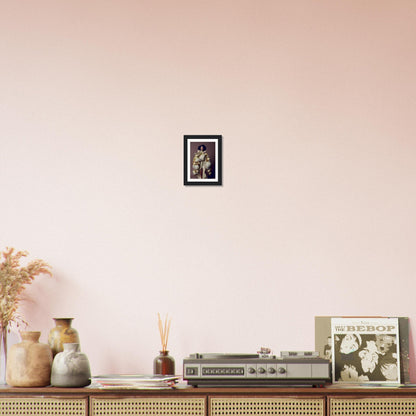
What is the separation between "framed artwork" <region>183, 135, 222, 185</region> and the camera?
3.31 metres

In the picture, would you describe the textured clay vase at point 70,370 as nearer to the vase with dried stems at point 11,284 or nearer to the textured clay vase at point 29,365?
the textured clay vase at point 29,365

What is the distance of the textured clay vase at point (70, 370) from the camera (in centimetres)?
283

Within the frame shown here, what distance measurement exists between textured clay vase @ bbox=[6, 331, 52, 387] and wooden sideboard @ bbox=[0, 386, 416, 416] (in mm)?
55

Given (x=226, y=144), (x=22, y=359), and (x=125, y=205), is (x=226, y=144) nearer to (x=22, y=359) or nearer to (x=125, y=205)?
(x=125, y=205)

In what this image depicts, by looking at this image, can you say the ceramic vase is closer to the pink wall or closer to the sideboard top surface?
the pink wall

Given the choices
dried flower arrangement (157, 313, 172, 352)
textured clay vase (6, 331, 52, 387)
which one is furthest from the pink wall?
textured clay vase (6, 331, 52, 387)

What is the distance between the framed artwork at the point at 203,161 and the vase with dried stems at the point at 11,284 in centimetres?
90

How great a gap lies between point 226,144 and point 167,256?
0.67 metres

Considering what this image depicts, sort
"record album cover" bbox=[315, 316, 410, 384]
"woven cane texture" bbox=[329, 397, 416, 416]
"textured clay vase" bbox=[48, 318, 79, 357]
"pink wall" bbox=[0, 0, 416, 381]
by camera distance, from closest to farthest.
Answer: "woven cane texture" bbox=[329, 397, 416, 416], "textured clay vase" bbox=[48, 318, 79, 357], "record album cover" bbox=[315, 316, 410, 384], "pink wall" bbox=[0, 0, 416, 381]

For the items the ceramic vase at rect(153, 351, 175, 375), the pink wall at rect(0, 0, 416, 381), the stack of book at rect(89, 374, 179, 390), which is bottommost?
the stack of book at rect(89, 374, 179, 390)

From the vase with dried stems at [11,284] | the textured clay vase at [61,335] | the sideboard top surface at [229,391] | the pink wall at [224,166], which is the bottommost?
the sideboard top surface at [229,391]

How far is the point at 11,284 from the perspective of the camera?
3.07 m

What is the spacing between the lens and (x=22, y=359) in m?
2.87

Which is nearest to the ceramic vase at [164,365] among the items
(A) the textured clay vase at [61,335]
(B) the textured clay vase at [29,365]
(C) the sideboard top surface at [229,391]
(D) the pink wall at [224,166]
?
(D) the pink wall at [224,166]
